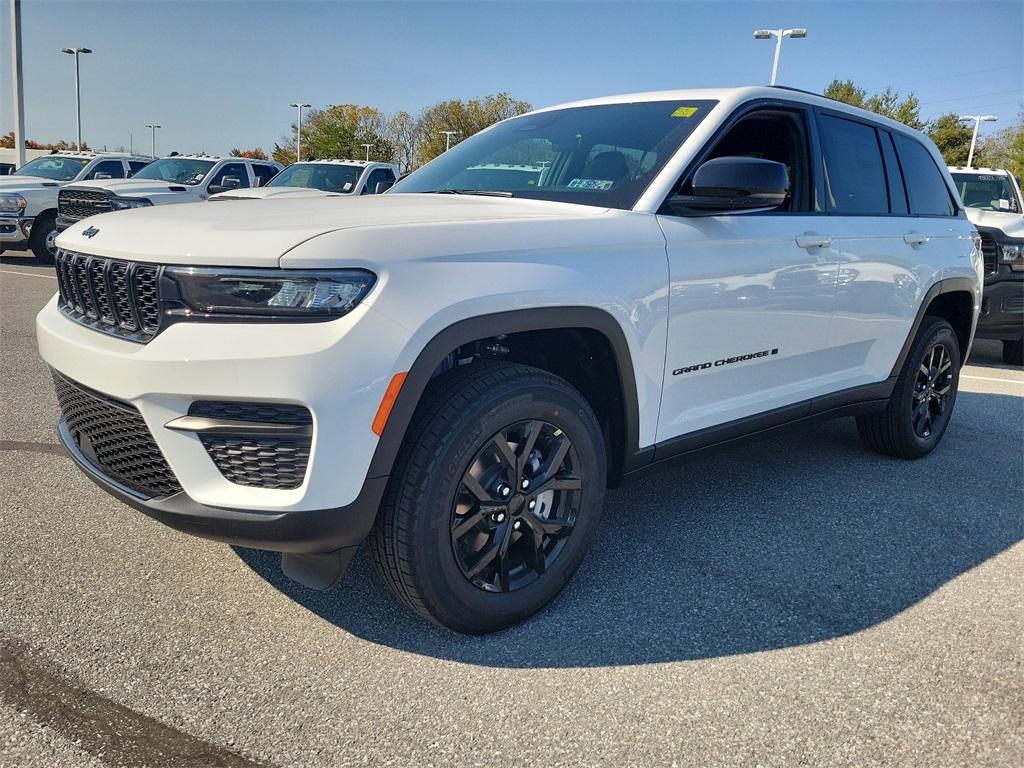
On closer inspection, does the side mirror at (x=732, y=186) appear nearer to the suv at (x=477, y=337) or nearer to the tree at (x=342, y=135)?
the suv at (x=477, y=337)

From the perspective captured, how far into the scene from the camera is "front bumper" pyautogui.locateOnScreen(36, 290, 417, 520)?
2.08 metres

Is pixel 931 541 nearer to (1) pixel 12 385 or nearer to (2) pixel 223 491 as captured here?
(2) pixel 223 491

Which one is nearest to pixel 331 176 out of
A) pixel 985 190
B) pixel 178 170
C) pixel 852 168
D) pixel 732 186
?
pixel 178 170

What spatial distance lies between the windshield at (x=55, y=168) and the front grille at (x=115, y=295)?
45.4 feet

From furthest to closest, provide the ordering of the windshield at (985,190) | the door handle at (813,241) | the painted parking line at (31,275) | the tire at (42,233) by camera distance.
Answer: the tire at (42,233)
the painted parking line at (31,275)
the windshield at (985,190)
the door handle at (813,241)

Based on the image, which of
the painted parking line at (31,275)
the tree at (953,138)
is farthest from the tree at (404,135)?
the painted parking line at (31,275)

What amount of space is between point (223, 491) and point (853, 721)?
1815 mm

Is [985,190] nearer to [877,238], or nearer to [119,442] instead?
[877,238]

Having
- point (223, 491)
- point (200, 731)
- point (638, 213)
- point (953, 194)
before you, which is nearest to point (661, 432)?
point (638, 213)

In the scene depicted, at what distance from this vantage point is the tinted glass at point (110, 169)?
1461 cm

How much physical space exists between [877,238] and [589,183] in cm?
164

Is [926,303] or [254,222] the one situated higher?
[254,222]

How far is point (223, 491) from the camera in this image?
7.18 feet

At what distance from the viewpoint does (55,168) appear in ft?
49.0
